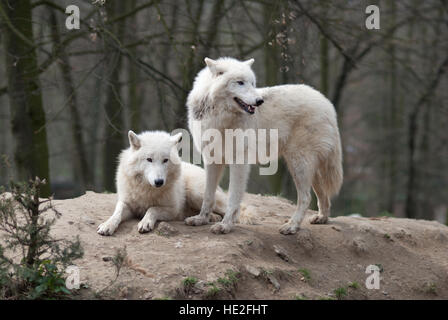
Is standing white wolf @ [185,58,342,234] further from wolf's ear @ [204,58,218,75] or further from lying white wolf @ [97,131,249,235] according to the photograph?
lying white wolf @ [97,131,249,235]

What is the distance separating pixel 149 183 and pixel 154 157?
317 mm

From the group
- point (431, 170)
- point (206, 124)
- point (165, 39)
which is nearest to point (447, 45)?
point (431, 170)

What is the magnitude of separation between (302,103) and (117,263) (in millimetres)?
3197

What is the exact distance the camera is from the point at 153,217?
580cm

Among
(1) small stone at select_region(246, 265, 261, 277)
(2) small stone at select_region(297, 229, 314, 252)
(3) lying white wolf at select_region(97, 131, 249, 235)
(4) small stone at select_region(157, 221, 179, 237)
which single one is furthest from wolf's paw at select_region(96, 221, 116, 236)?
(2) small stone at select_region(297, 229, 314, 252)

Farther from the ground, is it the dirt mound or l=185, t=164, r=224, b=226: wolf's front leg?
l=185, t=164, r=224, b=226: wolf's front leg

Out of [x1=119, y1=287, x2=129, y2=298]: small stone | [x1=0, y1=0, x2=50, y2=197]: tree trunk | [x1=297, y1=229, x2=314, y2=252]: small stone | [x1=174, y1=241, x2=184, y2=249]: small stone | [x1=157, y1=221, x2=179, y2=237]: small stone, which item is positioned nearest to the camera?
[x1=119, y1=287, x2=129, y2=298]: small stone

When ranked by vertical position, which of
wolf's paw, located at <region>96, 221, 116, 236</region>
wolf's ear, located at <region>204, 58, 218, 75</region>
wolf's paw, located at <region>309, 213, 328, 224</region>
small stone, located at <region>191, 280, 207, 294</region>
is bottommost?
small stone, located at <region>191, 280, 207, 294</region>

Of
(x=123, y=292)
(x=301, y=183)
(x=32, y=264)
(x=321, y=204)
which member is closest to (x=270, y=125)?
(x=301, y=183)

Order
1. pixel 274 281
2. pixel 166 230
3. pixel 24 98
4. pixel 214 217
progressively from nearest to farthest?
1. pixel 274 281
2. pixel 166 230
3. pixel 214 217
4. pixel 24 98

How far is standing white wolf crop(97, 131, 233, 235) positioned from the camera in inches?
223

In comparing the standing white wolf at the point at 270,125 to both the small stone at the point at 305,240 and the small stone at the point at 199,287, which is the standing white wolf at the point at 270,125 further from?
the small stone at the point at 199,287

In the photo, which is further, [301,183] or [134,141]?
[301,183]

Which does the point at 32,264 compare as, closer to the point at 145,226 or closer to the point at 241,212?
the point at 145,226
